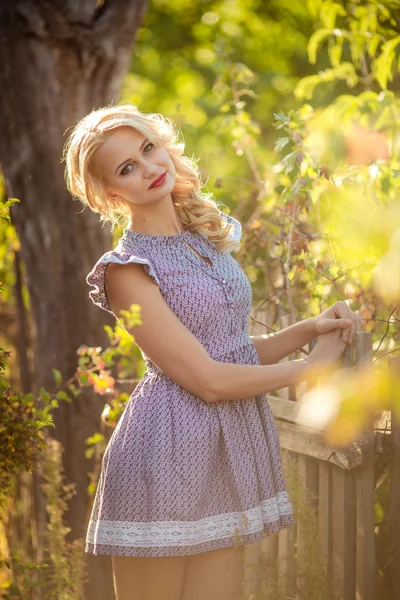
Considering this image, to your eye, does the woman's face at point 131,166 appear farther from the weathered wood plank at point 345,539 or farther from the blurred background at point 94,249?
the weathered wood plank at point 345,539

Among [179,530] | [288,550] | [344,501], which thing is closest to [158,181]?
[179,530]

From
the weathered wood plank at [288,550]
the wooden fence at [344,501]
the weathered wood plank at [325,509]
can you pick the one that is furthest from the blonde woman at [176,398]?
the weathered wood plank at [288,550]

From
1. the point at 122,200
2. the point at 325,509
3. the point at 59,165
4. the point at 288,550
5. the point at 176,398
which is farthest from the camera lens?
the point at 59,165

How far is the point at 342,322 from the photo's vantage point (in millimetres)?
2273

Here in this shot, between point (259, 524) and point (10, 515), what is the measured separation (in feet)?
8.70

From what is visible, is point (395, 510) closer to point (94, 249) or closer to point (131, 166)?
point (131, 166)

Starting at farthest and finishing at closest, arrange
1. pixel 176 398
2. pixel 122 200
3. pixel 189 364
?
1. pixel 122 200
2. pixel 176 398
3. pixel 189 364

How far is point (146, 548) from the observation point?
2.11m

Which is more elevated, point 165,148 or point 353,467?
point 165,148

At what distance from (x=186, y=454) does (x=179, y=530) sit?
0.20 metres

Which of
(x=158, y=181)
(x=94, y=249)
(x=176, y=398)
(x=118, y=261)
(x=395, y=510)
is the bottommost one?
(x=395, y=510)

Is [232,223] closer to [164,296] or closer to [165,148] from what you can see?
[165,148]

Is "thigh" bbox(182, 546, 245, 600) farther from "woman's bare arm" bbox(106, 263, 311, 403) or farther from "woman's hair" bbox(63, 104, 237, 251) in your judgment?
"woman's hair" bbox(63, 104, 237, 251)

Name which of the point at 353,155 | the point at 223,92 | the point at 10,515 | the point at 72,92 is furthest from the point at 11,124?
the point at 10,515
